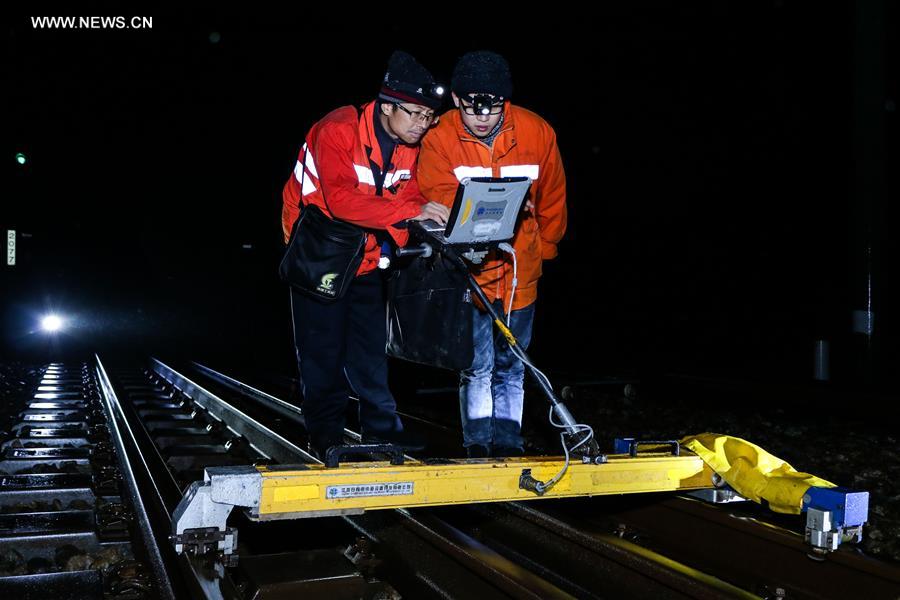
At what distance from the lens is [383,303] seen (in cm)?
390

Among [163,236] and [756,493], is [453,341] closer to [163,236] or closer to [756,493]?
[756,493]

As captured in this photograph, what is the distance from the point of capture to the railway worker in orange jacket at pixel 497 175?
3.21 meters

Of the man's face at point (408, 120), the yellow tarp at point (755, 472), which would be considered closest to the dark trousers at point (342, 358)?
the man's face at point (408, 120)

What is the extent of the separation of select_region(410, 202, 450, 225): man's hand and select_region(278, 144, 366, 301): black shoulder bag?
0.36m

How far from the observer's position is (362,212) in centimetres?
317

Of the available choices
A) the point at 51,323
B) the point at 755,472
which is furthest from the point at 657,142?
the point at 51,323

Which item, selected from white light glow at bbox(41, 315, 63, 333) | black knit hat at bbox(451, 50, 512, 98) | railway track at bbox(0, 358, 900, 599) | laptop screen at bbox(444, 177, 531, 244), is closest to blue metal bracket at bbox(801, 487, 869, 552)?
railway track at bbox(0, 358, 900, 599)

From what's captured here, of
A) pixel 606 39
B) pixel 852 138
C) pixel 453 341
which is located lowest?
pixel 453 341

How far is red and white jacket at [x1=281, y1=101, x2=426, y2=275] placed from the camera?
3.16 metres

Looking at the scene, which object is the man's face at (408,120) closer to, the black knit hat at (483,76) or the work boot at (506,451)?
the black knit hat at (483,76)

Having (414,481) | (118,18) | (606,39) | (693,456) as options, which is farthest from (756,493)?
(118,18)

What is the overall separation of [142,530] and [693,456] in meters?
1.95

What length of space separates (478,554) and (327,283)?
133 centimetres

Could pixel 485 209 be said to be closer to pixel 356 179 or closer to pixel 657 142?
pixel 356 179
